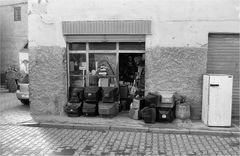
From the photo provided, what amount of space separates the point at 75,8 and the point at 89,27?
2.53ft

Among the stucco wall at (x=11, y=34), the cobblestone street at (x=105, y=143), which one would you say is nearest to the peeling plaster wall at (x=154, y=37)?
the cobblestone street at (x=105, y=143)

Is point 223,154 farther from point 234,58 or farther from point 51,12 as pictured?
point 51,12

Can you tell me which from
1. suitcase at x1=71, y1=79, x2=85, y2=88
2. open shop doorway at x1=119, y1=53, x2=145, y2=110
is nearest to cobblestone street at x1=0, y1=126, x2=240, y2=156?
suitcase at x1=71, y1=79, x2=85, y2=88

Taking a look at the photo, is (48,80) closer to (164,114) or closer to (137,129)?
(137,129)

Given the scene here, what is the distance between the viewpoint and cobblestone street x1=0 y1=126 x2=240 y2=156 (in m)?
5.18

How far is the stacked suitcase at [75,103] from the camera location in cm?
762

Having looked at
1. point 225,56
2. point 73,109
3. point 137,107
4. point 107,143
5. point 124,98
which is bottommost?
point 107,143

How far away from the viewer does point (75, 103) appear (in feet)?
25.5

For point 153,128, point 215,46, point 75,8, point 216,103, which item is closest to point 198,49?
point 215,46

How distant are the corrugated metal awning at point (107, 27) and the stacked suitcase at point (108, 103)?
71.6 inches

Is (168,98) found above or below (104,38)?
below

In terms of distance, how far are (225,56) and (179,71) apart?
4.88 ft

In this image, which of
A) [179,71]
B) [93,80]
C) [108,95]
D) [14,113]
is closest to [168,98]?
[179,71]

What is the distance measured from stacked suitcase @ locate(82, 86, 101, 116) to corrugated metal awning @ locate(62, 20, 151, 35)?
183 cm
